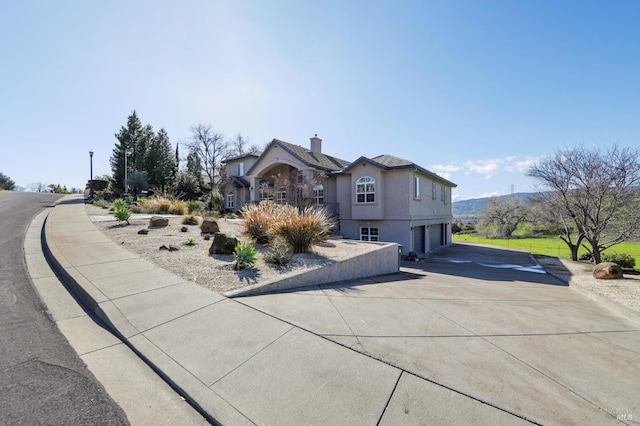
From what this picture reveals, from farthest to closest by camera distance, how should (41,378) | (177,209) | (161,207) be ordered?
(177,209)
(161,207)
(41,378)

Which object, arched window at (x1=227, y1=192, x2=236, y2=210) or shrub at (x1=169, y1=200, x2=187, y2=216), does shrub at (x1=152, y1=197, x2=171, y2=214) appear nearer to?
shrub at (x1=169, y1=200, x2=187, y2=216)

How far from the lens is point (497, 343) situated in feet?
12.3

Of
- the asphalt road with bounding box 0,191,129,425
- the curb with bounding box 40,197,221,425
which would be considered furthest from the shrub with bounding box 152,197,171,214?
the asphalt road with bounding box 0,191,129,425

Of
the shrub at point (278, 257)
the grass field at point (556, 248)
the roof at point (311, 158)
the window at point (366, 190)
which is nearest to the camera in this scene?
the shrub at point (278, 257)

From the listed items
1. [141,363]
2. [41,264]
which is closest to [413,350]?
[141,363]

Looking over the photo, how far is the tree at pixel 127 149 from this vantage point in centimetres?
3162

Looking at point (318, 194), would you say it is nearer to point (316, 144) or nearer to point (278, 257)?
point (316, 144)

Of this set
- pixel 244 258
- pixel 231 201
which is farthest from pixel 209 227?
pixel 231 201

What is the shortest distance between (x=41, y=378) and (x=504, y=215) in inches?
2164

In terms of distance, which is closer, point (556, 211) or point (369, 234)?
point (556, 211)

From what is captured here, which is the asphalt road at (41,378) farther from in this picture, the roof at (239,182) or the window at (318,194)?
the roof at (239,182)

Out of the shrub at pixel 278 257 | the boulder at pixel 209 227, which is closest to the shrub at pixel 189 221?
the boulder at pixel 209 227

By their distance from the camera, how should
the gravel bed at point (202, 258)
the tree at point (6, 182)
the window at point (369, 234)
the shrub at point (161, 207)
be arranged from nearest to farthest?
1. the gravel bed at point (202, 258)
2. the shrub at point (161, 207)
3. the window at point (369, 234)
4. the tree at point (6, 182)

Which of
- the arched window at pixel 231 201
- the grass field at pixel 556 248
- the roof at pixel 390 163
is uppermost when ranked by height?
the roof at pixel 390 163
